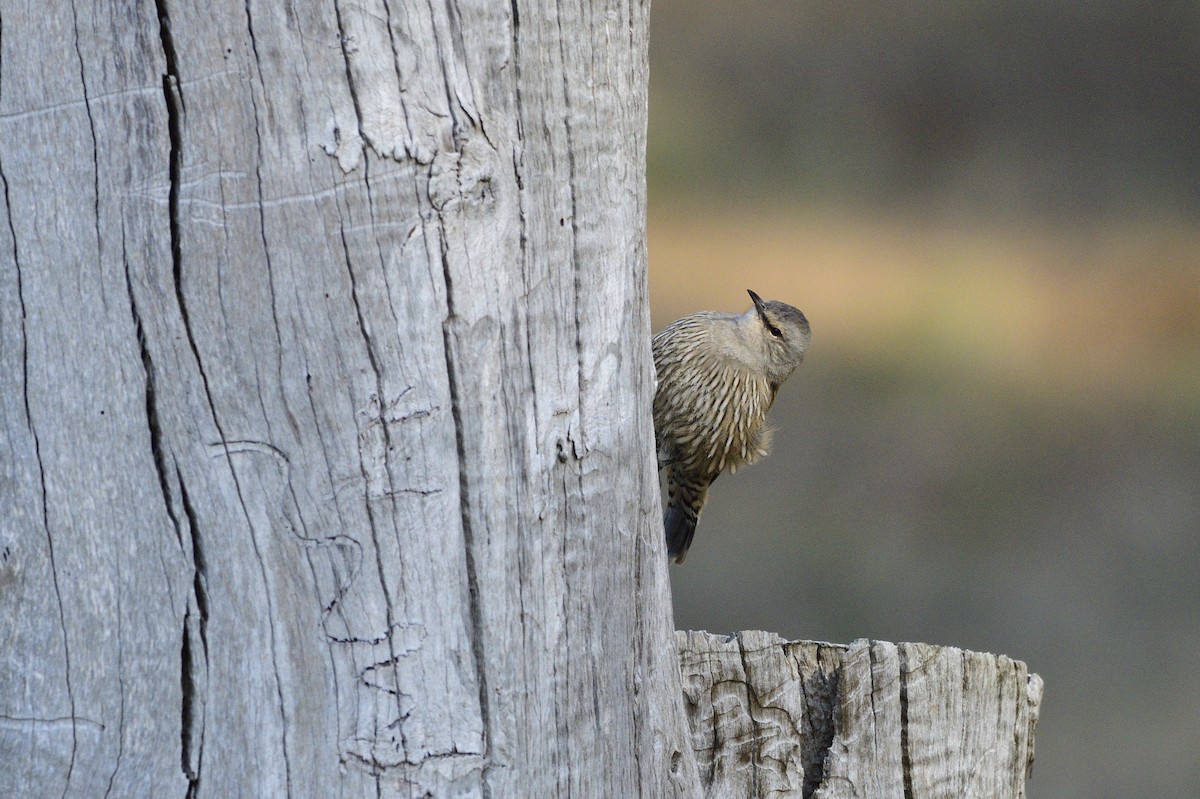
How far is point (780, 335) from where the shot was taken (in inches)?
163

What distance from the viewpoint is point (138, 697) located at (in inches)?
53.6

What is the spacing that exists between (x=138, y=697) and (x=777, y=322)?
9.88 ft

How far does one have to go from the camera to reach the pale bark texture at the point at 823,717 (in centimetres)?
203

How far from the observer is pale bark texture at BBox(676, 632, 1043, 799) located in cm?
203

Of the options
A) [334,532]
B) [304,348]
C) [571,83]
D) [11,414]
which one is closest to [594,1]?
[571,83]

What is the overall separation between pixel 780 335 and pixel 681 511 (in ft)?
2.28

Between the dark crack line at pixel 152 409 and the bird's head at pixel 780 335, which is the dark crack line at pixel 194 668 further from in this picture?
the bird's head at pixel 780 335

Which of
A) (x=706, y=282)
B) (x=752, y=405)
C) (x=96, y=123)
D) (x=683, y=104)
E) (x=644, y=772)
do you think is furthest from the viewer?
(x=683, y=104)

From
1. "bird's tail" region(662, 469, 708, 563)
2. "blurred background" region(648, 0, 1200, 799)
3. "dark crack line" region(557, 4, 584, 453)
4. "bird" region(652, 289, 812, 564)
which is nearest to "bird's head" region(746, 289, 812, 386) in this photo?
"bird" region(652, 289, 812, 564)

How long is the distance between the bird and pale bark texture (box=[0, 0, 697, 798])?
2591 mm

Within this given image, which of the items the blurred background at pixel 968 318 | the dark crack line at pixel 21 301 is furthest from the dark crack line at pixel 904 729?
the blurred background at pixel 968 318

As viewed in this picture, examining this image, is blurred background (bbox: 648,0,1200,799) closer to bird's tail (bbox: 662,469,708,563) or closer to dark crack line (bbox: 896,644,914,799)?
bird's tail (bbox: 662,469,708,563)

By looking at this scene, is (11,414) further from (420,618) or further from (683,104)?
(683,104)

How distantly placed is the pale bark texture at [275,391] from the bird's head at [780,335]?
2743 mm
